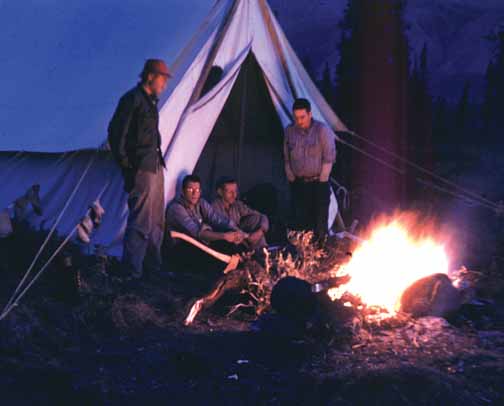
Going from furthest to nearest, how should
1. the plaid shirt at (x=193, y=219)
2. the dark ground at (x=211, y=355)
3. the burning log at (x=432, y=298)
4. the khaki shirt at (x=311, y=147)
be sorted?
the khaki shirt at (x=311, y=147) → the plaid shirt at (x=193, y=219) → the burning log at (x=432, y=298) → the dark ground at (x=211, y=355)

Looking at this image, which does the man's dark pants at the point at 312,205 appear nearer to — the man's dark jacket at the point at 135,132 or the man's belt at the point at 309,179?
the man's belt at the point at 309,179

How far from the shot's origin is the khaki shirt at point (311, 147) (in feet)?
20.2

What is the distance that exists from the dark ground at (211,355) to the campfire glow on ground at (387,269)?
42cm

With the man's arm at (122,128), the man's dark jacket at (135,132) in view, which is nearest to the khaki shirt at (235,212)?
the man's dark jacket at (135,132)

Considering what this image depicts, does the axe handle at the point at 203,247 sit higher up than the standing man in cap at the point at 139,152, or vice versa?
the standing man in cap at the point at 139,152

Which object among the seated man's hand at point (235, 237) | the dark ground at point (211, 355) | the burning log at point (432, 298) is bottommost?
the dark ground at point (211, 355)

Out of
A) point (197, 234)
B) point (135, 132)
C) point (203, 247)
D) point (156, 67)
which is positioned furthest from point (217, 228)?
point (156, 67)

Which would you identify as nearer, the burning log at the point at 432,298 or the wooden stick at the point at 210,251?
the burning log at the point at 432,298

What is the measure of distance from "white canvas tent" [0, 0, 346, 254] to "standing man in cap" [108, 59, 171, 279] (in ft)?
1.34

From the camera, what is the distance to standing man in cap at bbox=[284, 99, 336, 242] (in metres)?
6.14

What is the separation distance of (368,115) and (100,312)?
1197 cm

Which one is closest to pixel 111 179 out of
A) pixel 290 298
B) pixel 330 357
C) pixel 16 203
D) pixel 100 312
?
pixel 16 203

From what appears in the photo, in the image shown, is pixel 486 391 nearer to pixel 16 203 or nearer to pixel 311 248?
pixel 311 248

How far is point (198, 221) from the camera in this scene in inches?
231
